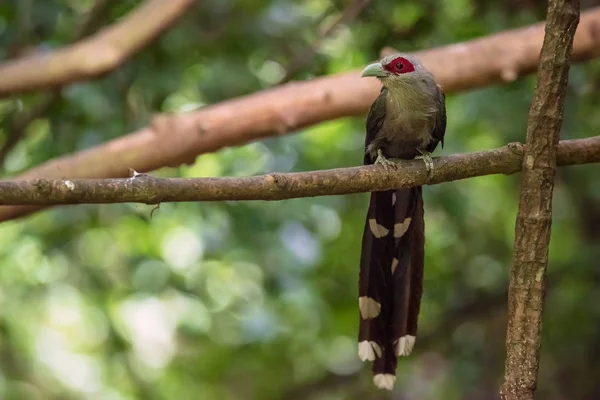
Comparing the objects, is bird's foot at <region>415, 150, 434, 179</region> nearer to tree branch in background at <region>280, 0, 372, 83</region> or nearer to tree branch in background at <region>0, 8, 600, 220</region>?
tree branch in background at <region>0, 8, 600, 220</region>

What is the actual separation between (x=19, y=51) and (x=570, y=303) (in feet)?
11.1

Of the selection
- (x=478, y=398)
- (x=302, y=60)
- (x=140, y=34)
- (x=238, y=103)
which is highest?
(x=302, y=60)

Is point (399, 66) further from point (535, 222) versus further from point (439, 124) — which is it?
point (535, 222)

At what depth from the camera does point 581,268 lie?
13.9 feet

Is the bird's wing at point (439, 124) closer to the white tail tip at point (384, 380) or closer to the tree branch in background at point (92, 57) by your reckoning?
the white tail tip at point (384, 380)

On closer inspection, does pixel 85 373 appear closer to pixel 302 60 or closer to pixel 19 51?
pixel 19 51

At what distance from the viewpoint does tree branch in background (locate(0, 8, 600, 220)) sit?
9.82 feet

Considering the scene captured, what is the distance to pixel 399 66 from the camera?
2.60 metres

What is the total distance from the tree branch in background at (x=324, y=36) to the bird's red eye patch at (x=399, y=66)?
1.10 m

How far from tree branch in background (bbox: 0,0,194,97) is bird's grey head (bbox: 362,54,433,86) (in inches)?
45.2

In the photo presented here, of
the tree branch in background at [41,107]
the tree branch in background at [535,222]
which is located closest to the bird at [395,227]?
the tree branch in background at [535,222]

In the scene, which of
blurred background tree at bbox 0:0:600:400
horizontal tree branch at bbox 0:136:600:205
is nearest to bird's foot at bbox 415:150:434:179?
horizontal tree branch at bbox 0:136:600:205

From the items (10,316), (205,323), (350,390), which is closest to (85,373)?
(10,316)

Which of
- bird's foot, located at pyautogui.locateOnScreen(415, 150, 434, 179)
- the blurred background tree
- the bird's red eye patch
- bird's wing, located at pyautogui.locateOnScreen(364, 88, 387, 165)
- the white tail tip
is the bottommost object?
the white tail tip
